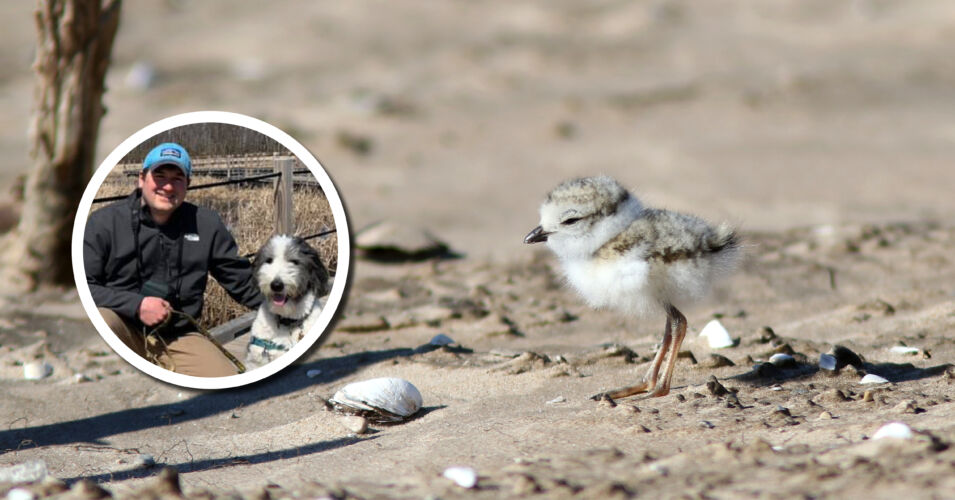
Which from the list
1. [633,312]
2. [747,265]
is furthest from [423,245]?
[633,312]

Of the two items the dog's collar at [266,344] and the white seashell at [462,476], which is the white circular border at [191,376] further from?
the white seashell at [462,476]

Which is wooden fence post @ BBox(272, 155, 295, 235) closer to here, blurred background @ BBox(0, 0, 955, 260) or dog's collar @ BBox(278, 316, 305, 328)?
dog's collar @ BBox(278, 316, 305, 328)

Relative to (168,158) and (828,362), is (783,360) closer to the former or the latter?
(828,362)

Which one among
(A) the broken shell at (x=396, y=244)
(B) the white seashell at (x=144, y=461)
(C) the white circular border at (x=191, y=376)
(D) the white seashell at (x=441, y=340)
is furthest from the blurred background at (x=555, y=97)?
(B) the white seashell at (x=144, y=461)

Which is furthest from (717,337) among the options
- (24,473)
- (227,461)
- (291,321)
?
(24,473)

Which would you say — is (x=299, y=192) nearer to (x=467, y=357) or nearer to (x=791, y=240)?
(x=467, y=357)
